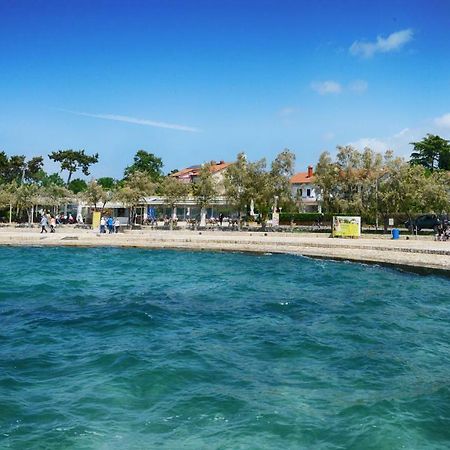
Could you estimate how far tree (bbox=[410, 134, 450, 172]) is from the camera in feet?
286

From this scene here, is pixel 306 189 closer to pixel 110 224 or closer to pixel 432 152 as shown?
pixel 432 152

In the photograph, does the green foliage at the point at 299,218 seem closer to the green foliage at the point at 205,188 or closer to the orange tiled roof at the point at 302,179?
the green foliage at the point at 205,188

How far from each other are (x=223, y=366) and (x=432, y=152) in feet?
281

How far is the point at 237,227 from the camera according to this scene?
49250mm

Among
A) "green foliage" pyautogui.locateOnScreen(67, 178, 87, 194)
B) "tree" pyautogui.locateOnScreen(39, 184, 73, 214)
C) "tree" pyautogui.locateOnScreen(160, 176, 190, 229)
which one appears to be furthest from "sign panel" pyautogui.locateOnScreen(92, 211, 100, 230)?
"green foliage" pyautogui.locateOnScreen(67, 178, 87, 194)

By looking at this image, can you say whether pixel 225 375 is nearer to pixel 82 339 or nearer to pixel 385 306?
pixel 82 339

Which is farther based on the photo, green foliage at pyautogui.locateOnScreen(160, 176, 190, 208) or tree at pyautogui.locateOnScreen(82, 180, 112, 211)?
tree at pyautogui.locateOnScreen(82, 180, 112, 211)

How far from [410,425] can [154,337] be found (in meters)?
6.11

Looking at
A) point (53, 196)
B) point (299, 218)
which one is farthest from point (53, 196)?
point (299, 218)

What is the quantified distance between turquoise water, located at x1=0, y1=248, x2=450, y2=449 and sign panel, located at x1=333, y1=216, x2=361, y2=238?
18088 millimetres

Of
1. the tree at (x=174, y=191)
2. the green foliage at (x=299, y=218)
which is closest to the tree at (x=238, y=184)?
the tree at (x=174, y=191)

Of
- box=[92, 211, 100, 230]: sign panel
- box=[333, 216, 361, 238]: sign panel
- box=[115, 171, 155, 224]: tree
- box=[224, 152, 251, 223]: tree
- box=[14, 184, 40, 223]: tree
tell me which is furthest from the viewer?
box=[14, 184, 40, 223]: tree

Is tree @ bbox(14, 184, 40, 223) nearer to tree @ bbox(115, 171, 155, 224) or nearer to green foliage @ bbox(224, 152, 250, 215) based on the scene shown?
tree @ bbox(115, 171, 155, 224)

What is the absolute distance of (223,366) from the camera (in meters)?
10.2
